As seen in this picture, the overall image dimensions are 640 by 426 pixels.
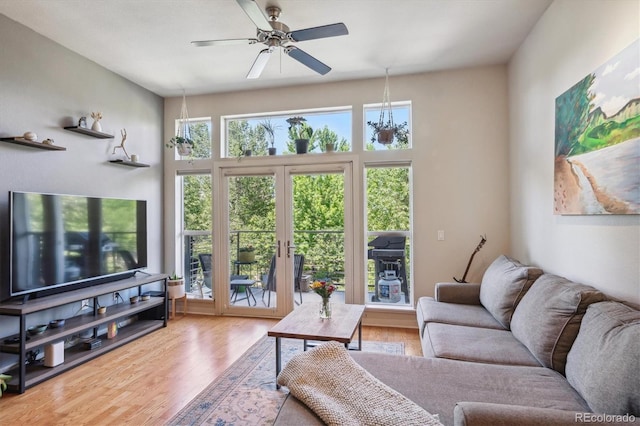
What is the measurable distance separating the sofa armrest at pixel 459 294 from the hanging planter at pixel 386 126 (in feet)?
5.65

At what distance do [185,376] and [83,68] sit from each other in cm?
327

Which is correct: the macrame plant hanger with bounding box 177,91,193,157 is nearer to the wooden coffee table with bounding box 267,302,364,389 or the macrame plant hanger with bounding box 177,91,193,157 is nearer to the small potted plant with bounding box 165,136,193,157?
the small potted plant with bounding box 165,136,193,157

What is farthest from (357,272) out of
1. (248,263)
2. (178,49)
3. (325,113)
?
(178,49)

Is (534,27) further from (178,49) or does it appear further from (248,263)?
(248,263)

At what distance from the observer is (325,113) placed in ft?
14.1

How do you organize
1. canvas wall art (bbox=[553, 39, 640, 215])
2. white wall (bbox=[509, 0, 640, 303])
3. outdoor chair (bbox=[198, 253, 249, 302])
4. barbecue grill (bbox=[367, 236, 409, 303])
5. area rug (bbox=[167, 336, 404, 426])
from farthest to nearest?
outdoor chair (bbox=[198, 253, 249, 302]) < barbecue grill (bbox=[367, 236, 409, 303]) < area rug (bbox=[167, 336, 404, 426]) < white wall (bbox=[509, 0, 640, 303]) < canvas wall art (bbox=[553, 39, 640, 215])

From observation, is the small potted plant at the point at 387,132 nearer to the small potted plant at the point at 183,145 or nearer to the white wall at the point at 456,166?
the white wall at the point at 456,166

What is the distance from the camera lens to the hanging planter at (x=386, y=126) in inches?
150

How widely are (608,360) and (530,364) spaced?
0.58 metres

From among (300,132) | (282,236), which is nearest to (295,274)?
(282,236)

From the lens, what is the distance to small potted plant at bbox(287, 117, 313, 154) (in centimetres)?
421

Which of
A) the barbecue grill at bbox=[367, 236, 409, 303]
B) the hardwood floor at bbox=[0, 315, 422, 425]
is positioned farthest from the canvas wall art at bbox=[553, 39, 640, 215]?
the hardwood floor at bbox=[0, 315, 422, 425]

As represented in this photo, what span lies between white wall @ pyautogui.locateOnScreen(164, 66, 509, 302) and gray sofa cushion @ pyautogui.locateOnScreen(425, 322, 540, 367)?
4.83 ft

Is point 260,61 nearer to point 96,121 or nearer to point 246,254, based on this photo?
point 96,121
